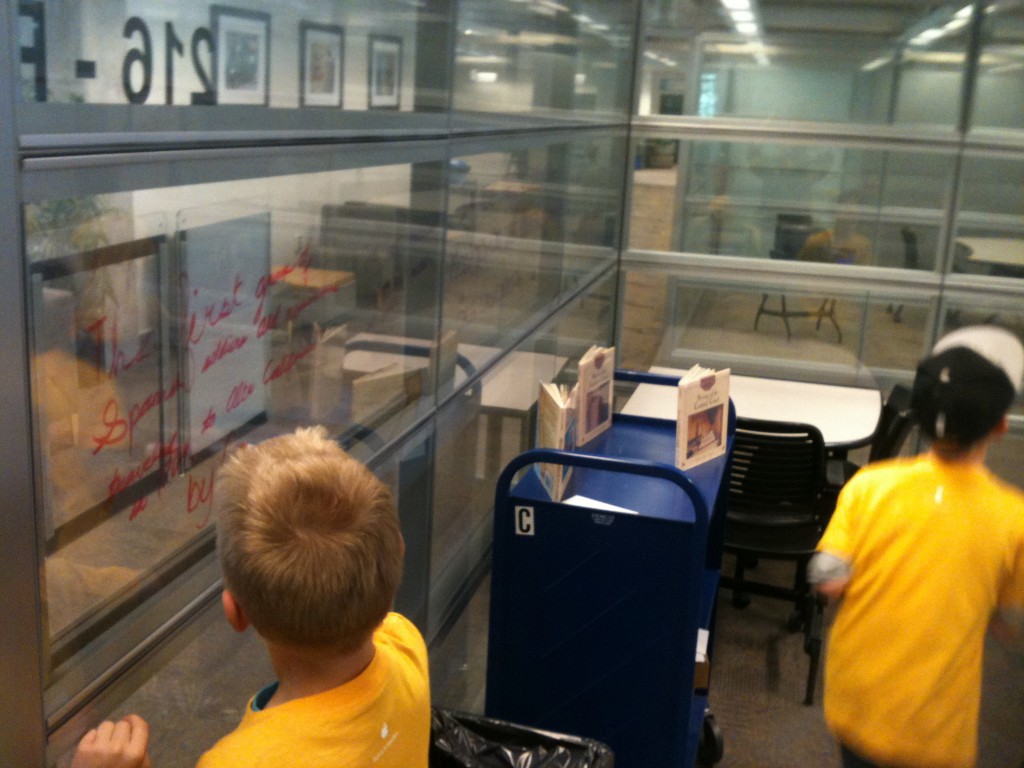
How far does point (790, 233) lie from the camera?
221 inches

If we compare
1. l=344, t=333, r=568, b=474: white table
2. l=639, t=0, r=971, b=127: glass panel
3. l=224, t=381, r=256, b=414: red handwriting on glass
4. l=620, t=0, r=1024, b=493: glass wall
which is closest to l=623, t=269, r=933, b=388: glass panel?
l=620, t=0, r=1024, b=493: glass wall

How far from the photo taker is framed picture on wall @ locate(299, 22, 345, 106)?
72.2 inches

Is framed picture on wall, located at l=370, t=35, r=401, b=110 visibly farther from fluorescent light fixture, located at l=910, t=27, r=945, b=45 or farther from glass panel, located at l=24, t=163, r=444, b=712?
fluorescent light fixture, located at l=910, t=27, r=945, b=45

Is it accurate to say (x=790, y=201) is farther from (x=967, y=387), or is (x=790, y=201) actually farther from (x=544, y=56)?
(x=967, y=387)

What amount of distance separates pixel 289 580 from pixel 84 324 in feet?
1.55

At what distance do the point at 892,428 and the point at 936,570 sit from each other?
2.14m

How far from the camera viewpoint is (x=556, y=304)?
421cm

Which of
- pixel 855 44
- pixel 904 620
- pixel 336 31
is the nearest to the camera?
pixel 904 620

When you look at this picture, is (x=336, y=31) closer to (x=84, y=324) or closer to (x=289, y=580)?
(x=84, y=324)

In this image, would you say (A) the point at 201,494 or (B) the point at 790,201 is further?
(B) the point at 790,201

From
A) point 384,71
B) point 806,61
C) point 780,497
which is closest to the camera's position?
point 384,71

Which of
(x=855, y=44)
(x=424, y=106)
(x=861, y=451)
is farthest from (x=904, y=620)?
(x=855, y=44)

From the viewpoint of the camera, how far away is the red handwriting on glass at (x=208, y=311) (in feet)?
5.06

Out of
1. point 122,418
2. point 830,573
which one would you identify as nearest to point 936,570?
point 830,573
